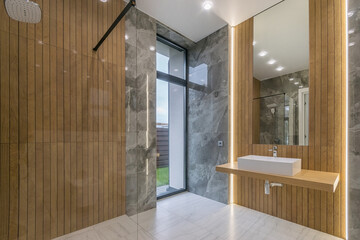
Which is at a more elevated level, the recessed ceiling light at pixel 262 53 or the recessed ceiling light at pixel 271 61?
the recessed ceiling light at pixel 262 53

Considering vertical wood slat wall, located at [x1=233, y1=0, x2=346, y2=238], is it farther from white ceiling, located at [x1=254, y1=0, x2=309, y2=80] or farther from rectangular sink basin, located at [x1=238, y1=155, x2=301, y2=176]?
rectangular sink basin, located at [x1=238, y1=155, x2=301, y2=176]

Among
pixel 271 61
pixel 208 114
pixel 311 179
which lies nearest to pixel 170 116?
pixel 208 114

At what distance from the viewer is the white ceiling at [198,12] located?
93.4 inches

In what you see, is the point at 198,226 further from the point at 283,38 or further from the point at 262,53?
the point at 283,38

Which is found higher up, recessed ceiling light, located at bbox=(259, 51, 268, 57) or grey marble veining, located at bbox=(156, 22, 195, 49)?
grey marble veining, located at bbox=(156, 22, 195, 49)

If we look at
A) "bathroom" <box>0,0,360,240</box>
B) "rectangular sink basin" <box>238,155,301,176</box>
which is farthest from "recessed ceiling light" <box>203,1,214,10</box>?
"rectangular sink basin" <box>238,155,301,176</box>

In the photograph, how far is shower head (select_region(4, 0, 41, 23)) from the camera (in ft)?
4.27

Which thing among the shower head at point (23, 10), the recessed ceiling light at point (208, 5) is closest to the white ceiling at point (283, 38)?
the recessed ceiling light at point (208, 5)

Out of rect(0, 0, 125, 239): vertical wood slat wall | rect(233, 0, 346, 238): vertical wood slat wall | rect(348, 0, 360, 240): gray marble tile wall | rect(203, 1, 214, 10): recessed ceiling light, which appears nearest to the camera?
rect(0, 0, 125, 239): vertical wood slat wall

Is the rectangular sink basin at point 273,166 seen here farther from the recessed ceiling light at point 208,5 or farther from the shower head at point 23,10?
the shower head at point 23,10

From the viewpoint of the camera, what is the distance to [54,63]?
5.06 ft

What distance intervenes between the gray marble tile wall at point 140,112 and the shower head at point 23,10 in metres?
0.88

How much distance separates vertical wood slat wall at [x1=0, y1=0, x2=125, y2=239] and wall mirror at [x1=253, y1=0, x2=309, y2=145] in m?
1.94

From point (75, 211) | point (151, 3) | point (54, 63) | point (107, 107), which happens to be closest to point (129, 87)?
point (107, 107)
